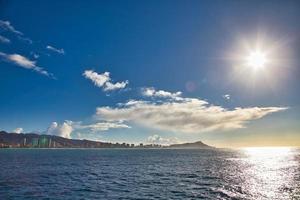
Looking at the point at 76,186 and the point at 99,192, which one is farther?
the point at 76,186

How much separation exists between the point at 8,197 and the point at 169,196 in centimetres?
2547

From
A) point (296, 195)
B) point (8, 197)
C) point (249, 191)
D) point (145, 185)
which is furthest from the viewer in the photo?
point (145, 185)

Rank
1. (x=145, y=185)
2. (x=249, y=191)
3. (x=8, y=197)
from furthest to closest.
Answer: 1. (x=145, y=185)
2. (x=249, y=191)
3. (x=8, y=197)

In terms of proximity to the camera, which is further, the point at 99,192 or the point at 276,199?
the point at 99,192

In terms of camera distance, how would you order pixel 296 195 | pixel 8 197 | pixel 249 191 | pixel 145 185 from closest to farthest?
pixel 8 197 → pixel 296 195 → pixel 249 191 → pixel 145 185

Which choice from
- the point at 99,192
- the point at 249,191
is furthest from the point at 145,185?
the point at 249,191

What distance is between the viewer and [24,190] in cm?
4941

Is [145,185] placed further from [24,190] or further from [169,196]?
[24,190]

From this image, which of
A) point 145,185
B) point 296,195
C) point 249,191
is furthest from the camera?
point 145,185

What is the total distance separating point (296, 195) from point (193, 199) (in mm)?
18914

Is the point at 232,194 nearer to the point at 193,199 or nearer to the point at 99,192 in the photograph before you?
the point at 193,199

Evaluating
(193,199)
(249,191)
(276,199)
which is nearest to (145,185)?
(193,199)

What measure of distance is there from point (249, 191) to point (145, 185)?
66.3 ft

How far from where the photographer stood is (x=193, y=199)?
1704 inches
